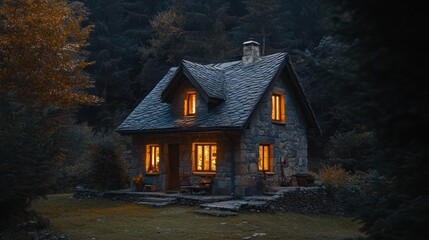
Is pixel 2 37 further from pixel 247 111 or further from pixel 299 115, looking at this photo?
pixel 299 115

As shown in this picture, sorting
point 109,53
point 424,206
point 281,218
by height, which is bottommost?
point 281,218

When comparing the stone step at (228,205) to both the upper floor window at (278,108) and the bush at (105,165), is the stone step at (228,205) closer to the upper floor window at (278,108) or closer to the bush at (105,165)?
the upper floor window at (278,108)

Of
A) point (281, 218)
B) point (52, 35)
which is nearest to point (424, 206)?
point (281, 218)

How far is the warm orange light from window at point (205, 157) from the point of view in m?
18.8

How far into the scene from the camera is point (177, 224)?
1295cm

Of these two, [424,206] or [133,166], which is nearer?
[424,206]

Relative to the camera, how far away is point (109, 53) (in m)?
42.8

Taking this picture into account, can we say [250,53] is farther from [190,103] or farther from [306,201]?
[306,201]

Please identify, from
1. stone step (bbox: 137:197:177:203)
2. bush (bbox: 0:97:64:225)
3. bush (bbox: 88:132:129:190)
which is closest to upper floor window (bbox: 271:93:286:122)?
stone step (bbox: 137:197:177:203)

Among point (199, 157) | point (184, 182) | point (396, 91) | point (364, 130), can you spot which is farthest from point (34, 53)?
point (396, 91)

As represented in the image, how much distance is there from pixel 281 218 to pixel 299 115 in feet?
24.8

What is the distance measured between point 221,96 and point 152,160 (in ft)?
14.6

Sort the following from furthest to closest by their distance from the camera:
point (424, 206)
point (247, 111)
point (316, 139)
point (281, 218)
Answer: point (316, 139)
point (247, 111)
point (281, 218)
point (424, 206)

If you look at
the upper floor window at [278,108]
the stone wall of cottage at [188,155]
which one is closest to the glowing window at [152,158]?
the stone wall of cottage at [188,155]
